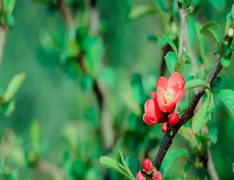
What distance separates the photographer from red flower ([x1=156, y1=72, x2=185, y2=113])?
526mm

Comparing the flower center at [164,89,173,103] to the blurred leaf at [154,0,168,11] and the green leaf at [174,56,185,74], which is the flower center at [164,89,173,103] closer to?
the green leaf at [174,56,185,74]

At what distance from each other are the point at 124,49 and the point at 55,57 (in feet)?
2.87

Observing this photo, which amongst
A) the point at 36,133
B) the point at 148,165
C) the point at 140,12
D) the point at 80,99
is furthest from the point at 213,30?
the point at 80,99

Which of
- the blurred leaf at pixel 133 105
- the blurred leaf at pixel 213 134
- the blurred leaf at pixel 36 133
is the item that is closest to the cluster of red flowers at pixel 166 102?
the blurred leaf at pixel 213 134

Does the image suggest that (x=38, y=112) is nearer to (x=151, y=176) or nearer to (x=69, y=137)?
(x=69, y=137)

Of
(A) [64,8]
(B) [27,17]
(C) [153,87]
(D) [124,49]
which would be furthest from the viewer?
(B) [27,17]

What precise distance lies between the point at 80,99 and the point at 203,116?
0.81 metres

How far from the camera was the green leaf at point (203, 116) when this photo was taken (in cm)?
54

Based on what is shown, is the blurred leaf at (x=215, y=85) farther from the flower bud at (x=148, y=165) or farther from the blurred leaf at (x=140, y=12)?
the blurred leaf at (x=140, y=12)

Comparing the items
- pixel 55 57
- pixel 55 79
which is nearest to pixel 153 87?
pixel 55 57

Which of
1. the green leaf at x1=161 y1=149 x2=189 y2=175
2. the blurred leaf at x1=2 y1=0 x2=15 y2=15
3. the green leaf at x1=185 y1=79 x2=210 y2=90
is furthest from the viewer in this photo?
the blurred leaf at x1=2 y1=0 x2=15 y2=15

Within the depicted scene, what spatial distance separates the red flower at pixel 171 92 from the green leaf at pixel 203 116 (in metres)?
0.03

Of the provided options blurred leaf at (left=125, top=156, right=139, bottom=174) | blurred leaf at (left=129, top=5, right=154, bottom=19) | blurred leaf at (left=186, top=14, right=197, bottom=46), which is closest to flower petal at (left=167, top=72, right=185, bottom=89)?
blurred leaf at (left=125, top=156, right=139, bottom=174)

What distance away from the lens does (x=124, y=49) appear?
1926mm
